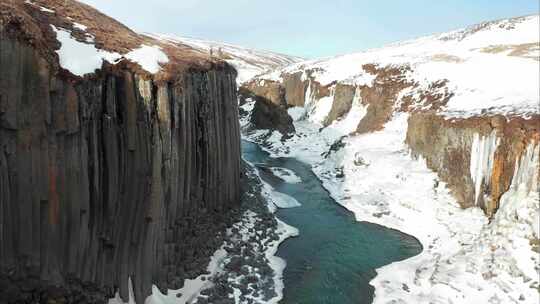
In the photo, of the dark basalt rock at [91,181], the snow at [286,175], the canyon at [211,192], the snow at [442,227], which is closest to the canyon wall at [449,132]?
the canyon at [211,192]

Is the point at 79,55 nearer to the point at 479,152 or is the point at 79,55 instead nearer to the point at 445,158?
the point at 479,152

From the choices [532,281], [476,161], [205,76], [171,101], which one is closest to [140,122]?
[171,101]

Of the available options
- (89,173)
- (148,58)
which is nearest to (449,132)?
(148,58)

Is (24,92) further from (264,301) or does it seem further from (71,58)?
(264,301)

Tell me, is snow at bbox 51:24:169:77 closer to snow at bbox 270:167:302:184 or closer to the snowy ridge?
the snowy ridge

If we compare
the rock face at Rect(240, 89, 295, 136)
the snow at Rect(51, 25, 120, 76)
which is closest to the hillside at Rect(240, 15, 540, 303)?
the rock face at Rect(240, 89, 295, 136)
